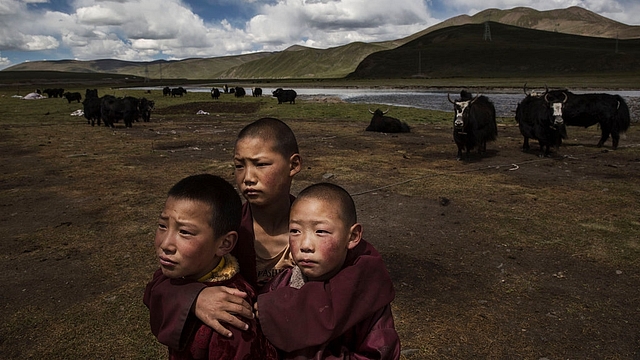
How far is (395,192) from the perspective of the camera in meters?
8.23

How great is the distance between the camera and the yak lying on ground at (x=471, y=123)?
1114 centimetres

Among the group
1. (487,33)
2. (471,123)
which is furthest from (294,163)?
(487,33)

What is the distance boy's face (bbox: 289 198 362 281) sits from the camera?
1.85m

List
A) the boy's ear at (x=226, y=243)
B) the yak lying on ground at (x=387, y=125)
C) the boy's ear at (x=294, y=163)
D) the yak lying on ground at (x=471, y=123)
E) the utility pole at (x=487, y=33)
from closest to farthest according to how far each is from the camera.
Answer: the boy's ear at (x=226, y=243), the boy's ear at (x=294, y=163), the yak lying on ground at (x=471, y=123), the yak lying on ground at (x=387, y=125), the utility pole at (x=487, y=33)

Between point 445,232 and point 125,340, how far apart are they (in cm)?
430

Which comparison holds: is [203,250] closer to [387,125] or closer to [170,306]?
[170,306]

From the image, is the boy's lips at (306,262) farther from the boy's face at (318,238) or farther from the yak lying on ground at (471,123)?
the yak lying on ground at (471,123)

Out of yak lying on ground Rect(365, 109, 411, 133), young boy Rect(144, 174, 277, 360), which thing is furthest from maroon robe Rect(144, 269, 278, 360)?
yak lying on ground Rect(365, 109, 411, 133)

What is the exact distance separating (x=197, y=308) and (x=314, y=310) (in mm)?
469

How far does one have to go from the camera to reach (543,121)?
457 inches

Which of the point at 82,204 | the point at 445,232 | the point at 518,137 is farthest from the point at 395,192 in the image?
the point at 518,137

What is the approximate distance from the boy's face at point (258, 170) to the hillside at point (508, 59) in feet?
380

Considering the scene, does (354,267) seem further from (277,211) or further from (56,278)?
(56,278)

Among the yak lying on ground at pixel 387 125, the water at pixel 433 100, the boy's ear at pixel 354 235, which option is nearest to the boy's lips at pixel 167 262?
the boy's ear at pixel 354 235
